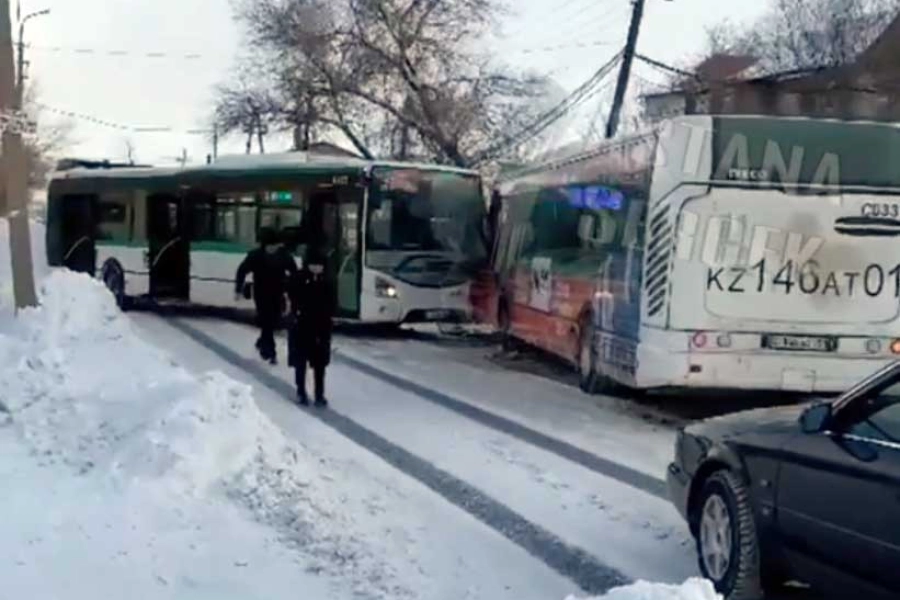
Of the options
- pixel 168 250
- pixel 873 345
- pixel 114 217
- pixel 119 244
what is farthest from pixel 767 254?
pixel 114 217

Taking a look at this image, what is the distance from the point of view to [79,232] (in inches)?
1110

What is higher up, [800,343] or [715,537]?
[800,343]

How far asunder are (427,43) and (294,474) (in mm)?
33518

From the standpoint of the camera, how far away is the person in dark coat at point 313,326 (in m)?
13.2

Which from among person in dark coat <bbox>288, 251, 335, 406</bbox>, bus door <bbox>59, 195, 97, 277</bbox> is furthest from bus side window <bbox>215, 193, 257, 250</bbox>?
person in dark coat <bbox>288, 251, 335, 406</bbox>

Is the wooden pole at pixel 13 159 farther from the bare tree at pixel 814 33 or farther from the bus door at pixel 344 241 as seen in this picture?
the bare tree at pixel 814 33

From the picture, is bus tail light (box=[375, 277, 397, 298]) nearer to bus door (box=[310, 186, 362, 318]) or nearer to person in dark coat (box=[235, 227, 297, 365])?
bus door (box=[310, 186, 362, 318])

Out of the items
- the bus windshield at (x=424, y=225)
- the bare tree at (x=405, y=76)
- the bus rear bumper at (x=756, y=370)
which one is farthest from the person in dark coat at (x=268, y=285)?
the bare tree at (x=405, y=76)

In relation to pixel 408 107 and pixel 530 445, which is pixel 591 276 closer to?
pixel 530 445

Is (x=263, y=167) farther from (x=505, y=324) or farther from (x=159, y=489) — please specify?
(x=159, y=489)

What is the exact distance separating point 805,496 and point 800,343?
6.42m

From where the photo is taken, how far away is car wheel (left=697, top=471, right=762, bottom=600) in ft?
20.5

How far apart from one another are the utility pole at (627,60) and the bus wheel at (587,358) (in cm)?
1667

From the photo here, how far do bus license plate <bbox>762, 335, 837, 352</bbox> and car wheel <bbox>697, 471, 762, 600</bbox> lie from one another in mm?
5428
